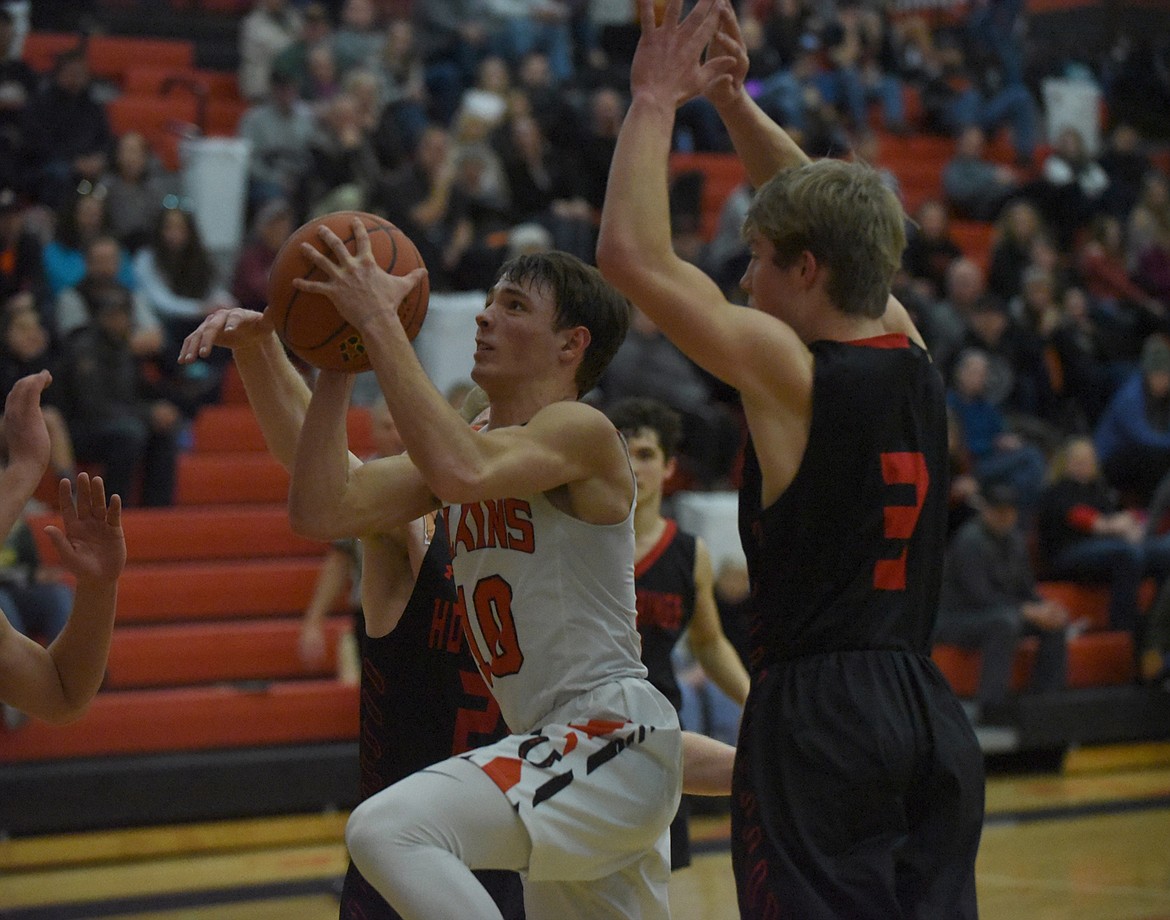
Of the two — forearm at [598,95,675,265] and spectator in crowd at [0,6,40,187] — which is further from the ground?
forearm at [598,95,675,265]

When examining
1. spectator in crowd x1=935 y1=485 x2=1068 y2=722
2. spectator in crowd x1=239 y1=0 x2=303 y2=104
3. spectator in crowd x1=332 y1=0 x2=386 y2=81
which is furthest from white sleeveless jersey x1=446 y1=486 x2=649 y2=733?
spectator in crowd x1=239 y1=0 x2=303 y2=104

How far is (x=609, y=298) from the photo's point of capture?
356 centimetres

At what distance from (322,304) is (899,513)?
1.19 meters

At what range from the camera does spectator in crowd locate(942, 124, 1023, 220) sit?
15.2 m

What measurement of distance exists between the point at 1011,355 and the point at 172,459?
618 centimetres

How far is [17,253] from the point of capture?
383 inches

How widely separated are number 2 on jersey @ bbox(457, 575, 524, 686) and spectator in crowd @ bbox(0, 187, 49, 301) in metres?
7.13

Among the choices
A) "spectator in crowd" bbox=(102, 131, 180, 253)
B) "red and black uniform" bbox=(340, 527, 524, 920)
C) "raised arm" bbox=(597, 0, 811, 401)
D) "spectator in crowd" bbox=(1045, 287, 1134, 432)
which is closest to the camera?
"raised arm" bbox=(597, 0, 811, 401)

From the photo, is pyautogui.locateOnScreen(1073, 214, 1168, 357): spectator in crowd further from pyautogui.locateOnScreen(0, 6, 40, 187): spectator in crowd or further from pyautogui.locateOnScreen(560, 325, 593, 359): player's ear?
pyautogui.locateOnScreen(560, 325, 593, 359): player's ear

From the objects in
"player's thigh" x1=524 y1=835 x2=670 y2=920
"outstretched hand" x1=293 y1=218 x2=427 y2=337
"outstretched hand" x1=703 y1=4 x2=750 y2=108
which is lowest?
"player's thigh" x1=524 y1=835 x2=670 y2=920

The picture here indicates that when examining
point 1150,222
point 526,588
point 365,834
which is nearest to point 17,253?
point 526,588

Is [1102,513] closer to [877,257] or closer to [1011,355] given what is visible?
[1011,355]

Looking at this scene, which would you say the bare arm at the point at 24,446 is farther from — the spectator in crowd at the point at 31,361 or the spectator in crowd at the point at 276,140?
the spectator in crowd at the point at 276,140

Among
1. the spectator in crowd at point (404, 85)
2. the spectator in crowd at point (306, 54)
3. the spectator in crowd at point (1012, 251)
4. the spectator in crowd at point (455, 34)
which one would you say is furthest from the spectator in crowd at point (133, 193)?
the spectator in crowd at point (1012, 251)
